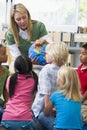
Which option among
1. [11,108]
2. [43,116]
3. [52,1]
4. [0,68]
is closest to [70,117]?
[43,116]

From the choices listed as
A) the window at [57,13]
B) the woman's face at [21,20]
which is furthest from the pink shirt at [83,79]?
the window at [57,13]

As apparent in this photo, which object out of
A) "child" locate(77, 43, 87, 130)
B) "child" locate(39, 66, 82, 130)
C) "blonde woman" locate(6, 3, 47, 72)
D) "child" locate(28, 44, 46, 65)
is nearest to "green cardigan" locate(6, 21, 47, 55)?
"blonde woman" locate(6, 3, 47, 72)

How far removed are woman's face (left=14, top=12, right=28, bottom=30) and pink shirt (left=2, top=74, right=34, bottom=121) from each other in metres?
0.69

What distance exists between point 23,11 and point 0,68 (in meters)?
0.58

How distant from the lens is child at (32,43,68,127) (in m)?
2.11

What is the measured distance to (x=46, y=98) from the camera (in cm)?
209

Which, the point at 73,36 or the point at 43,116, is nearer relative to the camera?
the point at 43,116

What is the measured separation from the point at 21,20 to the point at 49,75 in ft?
2.48

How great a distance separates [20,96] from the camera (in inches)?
83.2

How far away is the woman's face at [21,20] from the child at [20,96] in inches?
23.7

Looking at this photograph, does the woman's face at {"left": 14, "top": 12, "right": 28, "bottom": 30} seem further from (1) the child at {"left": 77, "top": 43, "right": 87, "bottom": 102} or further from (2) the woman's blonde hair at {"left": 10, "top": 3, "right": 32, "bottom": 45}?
(1) the child at {"left": 77, "top": 43, "right": 87, "bottom": 102}

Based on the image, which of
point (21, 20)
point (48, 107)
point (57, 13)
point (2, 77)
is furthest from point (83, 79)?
point (57, 13)

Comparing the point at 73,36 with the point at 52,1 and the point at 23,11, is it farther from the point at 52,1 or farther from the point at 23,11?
the point at 23,11

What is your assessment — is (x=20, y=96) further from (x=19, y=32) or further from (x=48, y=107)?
(x=19, y=32)
